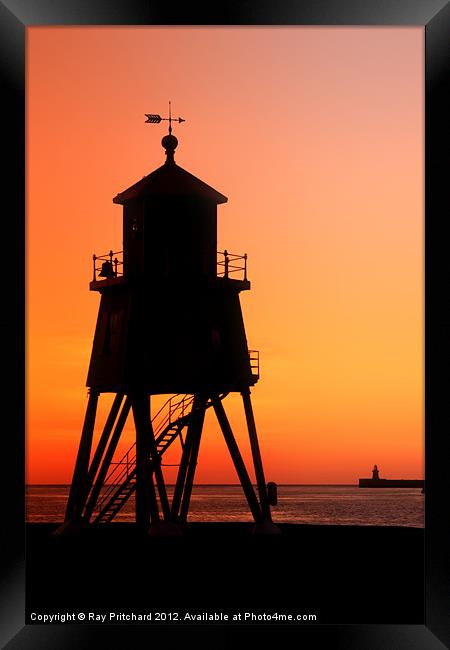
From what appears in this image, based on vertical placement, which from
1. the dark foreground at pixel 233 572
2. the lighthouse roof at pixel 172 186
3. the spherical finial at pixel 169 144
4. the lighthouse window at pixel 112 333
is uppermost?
the spherical finial at pixel 169 144


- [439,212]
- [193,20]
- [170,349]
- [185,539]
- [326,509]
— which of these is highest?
[193,20]

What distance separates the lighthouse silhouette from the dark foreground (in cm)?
156

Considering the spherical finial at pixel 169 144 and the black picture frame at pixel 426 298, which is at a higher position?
the spherical finial at pixel 169 144

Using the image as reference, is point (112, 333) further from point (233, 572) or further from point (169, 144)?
point (233, 572)

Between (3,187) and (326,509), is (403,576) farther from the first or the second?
(326,509)

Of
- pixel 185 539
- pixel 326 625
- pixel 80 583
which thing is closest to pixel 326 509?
pixel 185 539

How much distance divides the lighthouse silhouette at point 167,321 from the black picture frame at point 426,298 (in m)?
14.0

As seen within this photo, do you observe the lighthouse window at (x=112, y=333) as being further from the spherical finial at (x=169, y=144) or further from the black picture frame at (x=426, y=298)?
Answer: the black picture frame at (x=426, y=298)

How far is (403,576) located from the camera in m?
28.1

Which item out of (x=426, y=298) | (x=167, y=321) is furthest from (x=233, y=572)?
(x=426, y=298)

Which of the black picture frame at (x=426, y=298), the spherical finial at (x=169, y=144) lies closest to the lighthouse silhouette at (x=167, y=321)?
the spherical finial at (x=169, y=144)

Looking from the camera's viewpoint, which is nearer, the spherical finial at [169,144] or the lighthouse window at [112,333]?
the spherical finial at [169,144]

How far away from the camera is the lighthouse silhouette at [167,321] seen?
31.9 metres

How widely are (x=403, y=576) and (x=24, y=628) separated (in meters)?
13.1
